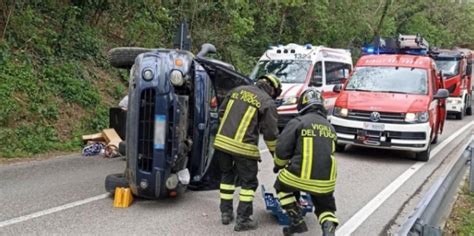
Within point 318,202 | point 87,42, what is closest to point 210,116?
point 318,202

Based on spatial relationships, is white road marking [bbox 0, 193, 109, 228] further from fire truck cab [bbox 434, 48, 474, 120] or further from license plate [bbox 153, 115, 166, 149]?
fire truck cab [bbox 434, 48, 474, 120]

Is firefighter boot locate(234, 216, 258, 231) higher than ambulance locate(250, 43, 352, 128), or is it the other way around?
ambulance locate(250, 43, 352, 128)

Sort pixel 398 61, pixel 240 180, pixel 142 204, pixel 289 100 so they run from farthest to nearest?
pixel 289 100
pixel 398 61
pixel 142 204
pixel 240 180

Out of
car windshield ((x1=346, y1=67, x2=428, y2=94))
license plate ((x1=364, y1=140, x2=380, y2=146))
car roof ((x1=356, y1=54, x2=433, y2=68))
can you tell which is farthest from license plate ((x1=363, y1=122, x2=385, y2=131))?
car roof ((x1=356, y1=54, x2=433, y2=68))

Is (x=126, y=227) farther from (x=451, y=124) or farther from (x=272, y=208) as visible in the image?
(x=451, y=124)

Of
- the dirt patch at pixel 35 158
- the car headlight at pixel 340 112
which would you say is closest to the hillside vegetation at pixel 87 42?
the dirt patch at pixel 35 158

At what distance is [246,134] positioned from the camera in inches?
232

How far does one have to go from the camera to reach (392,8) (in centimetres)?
3316

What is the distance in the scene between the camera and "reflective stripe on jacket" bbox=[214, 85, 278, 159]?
5.88 metres

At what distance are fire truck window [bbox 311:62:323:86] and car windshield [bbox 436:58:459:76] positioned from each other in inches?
341

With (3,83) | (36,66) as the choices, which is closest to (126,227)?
(3,83)

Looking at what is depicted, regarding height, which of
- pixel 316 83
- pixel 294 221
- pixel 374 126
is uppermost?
pixel 316 83

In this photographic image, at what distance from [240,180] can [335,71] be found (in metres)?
9.81

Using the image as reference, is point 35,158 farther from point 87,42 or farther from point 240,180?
point 87,42
